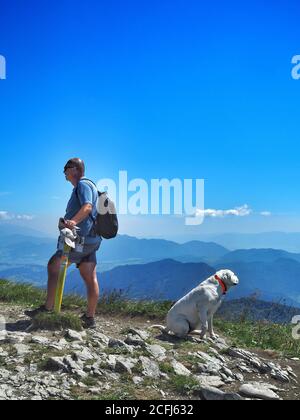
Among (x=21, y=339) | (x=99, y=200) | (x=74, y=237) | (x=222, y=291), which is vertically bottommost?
(x=21, y=339)

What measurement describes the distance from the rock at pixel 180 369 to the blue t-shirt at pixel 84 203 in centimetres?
288

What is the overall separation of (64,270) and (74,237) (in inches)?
26.3

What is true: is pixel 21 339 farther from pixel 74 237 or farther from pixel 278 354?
pixel 278 354

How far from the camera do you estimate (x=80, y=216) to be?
26.6ft

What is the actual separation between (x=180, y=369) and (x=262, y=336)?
416cm

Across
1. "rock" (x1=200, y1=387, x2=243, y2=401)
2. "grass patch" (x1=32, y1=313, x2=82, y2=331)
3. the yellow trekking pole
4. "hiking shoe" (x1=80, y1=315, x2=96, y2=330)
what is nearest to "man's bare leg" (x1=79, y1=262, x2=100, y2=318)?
"hiking shoe" (x1=80, y1=315, x2=96, y2=330)

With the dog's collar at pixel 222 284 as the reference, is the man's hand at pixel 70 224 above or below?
above

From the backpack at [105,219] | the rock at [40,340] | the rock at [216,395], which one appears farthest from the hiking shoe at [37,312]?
the rock at [216,395]

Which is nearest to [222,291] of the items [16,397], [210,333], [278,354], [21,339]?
[210,333]

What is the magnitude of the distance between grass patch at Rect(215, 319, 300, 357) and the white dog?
1.06 metres

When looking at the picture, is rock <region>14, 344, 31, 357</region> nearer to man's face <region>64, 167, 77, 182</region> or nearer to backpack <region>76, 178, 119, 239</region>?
backpack <region>76, 178, 119, 239</region>

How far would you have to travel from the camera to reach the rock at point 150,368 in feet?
21.0

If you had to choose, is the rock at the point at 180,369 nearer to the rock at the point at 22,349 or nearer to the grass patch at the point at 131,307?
the rock at the point at 22,349
